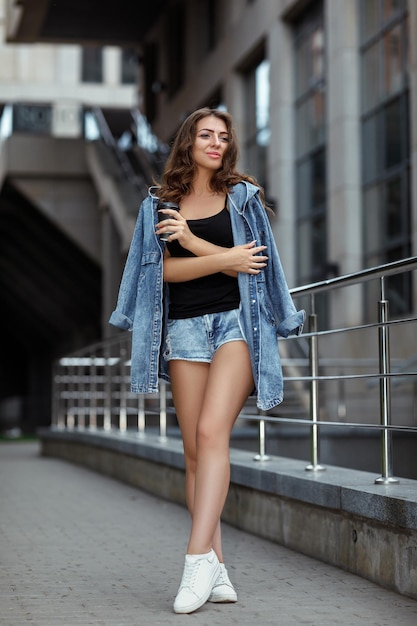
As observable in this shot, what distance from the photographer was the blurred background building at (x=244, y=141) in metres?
20.3

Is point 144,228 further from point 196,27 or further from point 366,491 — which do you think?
point 196,27

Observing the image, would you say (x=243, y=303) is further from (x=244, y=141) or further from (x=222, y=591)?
(x=244, y=141)

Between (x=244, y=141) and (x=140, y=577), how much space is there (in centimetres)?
2298

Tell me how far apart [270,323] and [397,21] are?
644 inches

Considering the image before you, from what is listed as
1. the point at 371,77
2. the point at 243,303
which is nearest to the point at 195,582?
the point at 243,303

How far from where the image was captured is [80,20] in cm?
3525

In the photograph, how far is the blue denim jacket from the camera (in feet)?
14.7

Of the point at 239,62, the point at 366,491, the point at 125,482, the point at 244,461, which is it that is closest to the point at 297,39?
the point at 239,62

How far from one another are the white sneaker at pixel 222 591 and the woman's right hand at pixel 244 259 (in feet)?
4.09

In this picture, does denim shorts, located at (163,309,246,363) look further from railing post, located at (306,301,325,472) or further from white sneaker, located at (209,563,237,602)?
railing post, located at (306,301,325,472)

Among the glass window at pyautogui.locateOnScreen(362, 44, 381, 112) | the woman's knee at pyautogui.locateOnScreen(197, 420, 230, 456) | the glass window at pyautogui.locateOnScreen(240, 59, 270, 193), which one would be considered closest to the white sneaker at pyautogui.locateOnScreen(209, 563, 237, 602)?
the woman's knee at pyautogui.locateOnScreen(197, 420, 230, 456)

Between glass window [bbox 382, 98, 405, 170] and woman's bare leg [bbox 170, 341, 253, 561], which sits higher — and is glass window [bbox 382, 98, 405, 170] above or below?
above

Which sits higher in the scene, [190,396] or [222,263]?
[222,263]

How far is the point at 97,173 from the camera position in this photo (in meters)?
29.4
